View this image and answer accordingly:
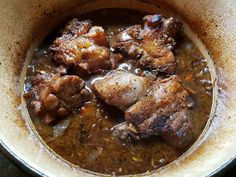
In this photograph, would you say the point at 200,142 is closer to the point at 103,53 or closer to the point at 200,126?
the point at 200,126

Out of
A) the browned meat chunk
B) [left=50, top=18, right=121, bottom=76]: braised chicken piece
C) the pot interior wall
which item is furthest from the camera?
[left=50, top=18, right=121, bottom=76]: braised chicken piece

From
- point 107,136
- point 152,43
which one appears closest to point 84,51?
point 152,43

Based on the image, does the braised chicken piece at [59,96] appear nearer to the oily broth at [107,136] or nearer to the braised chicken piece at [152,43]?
the oily broth at [107,136]

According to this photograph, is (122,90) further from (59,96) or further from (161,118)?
(59,96)

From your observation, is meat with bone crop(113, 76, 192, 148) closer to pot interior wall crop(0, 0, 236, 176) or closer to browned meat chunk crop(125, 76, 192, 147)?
browned meat chunk crop(125, 76, 192, 147)

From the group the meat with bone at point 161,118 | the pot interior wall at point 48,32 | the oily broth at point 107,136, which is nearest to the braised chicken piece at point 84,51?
the oily broth at point 107,136

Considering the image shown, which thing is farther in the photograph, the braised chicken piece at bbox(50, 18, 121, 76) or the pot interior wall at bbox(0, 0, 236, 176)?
the braised chicken piece at bbox(50, 18, 121, 76)

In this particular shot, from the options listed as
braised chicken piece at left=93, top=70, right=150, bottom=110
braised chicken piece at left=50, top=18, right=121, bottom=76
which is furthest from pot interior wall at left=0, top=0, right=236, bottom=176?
braised chicken piece at left=93, top=70, right=150, bottom=110
